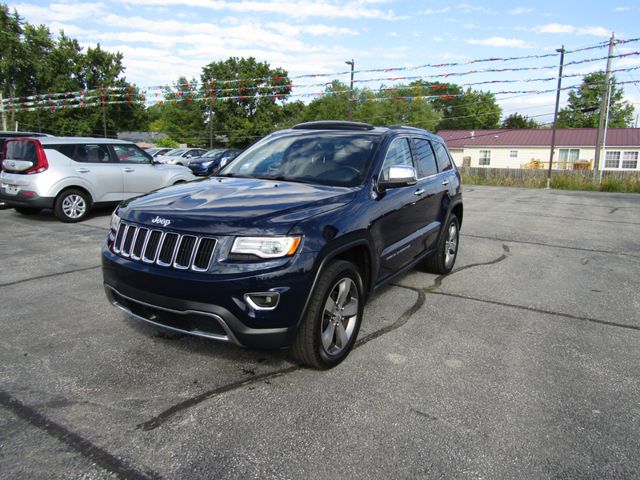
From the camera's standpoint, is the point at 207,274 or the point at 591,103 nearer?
the point at 207,274

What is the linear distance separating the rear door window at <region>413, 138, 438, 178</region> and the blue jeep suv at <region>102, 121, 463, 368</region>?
61cm

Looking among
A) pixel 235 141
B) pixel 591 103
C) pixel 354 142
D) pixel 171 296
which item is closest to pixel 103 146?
pixel 354 142

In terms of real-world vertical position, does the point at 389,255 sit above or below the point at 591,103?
below

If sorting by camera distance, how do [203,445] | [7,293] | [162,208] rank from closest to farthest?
[203,445], [162,208], [7,293]

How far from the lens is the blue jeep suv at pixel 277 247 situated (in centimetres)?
279

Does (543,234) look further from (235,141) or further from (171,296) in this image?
(235,141)

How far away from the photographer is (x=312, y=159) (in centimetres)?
421

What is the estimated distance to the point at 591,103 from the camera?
71.0m

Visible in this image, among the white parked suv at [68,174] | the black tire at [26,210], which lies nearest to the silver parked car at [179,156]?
the black tire at [26,210]

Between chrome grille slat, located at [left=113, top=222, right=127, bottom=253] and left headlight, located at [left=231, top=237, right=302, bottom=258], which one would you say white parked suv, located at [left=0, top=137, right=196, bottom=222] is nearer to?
chrome grille slat, located at [left=113, top=222, right=127, bottom=253]

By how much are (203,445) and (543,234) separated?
862 centimetres

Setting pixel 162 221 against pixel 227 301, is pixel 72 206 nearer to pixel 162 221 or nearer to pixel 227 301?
pixel 162 221

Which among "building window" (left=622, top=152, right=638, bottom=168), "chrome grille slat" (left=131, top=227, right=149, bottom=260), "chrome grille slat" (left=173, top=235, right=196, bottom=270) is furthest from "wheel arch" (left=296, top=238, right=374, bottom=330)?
"building window" (left=622, top=152, right=638, bottom=168)

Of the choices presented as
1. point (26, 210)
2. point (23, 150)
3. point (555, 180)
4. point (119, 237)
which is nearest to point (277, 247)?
point (119, 237)
